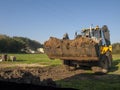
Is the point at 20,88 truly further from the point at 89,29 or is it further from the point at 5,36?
the point at 5,36

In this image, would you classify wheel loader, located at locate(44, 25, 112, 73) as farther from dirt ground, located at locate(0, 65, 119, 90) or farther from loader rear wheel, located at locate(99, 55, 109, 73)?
dirt ground, located at locate(0, 65, 119, 90)

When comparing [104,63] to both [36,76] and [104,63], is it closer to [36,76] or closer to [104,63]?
[104,63]

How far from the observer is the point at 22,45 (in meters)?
60.0

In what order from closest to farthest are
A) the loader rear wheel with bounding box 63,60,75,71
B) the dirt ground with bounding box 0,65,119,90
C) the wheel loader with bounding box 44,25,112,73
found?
1. the dirt ground with bounding box 0,65,119,90
2. the wheel loader with bounding box 44,25,112,73
3. the loader rear wheel with bounding box 63,60,75,71

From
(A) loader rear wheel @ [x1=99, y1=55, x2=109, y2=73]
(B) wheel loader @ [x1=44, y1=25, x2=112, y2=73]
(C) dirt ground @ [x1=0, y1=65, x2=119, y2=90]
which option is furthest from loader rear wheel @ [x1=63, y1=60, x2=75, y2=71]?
(A) loader rear wheel @ [x1=99, y1=55, x2=109, y2=73]

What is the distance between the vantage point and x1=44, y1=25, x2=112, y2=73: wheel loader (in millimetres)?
13188

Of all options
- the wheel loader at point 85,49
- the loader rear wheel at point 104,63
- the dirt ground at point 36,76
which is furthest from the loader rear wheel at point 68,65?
the loader rear wheel at point 104,63

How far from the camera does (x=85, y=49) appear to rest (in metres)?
13.2

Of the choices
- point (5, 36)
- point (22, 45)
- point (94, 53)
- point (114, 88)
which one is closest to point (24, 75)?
point (114, 88)

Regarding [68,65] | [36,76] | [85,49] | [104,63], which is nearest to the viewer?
[36,76]

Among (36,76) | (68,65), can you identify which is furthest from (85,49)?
(36,76)

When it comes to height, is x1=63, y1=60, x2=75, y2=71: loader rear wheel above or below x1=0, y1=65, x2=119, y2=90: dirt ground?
above

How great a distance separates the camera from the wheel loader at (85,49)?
13.2 m

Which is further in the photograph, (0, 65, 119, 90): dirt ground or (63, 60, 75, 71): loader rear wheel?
(63, 60, 75, 71): loader rear wheel
